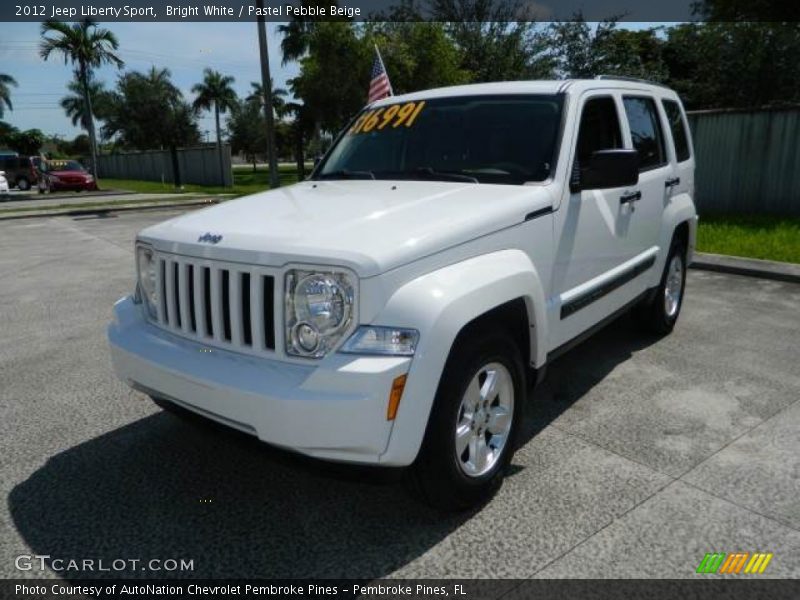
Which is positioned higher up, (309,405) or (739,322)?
(309,405)

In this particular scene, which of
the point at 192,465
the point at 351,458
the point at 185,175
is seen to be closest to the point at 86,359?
the point at 192,465

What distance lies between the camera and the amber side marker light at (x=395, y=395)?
91.7 inches

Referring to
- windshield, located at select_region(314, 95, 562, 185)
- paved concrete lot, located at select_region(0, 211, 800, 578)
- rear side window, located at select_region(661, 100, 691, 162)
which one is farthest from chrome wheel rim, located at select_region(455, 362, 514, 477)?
rear side window, located at select_region(661, 100, 691, 162)

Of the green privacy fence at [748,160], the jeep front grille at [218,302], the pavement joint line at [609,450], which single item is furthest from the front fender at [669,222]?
the green privacy fence at [748,160]

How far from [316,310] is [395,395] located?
44 cm

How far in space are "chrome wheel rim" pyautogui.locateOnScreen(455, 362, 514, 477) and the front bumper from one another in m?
0.48

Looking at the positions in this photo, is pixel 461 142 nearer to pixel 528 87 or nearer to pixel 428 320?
pixel 528 87

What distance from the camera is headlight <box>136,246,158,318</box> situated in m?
3.15

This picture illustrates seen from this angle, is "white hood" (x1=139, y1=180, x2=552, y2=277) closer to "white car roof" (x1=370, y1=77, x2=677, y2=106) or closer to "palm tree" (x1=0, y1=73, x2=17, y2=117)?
"white car roof" (x1=370, y1=77, x2=677, y2=106)

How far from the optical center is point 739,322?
5926 millimetres

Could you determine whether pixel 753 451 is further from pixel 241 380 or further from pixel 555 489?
pixel 241 380

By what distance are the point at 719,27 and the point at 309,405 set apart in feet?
56.7

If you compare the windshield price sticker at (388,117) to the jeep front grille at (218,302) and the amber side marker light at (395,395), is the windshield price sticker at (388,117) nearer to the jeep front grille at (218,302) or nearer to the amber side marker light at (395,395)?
the jeep front grille at (218,302)

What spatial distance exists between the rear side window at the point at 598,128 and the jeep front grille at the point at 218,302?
6.97 feet
